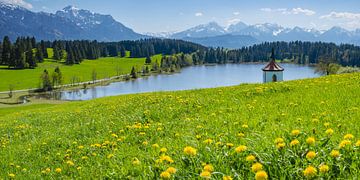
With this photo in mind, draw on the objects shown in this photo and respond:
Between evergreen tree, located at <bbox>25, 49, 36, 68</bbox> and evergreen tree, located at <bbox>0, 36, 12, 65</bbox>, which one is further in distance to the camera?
evergreen tree, located at <bbox>25, 49, 36, 68</bbox>

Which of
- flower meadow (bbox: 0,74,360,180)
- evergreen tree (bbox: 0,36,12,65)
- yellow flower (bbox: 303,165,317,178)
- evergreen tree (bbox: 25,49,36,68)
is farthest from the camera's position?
evergreen tree (bbox: 25,49,36,68)

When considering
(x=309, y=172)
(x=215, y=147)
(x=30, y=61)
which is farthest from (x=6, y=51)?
(x=309, y=172)

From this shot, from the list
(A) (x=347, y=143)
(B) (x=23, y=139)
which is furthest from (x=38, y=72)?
(A) (x=347, y=143)

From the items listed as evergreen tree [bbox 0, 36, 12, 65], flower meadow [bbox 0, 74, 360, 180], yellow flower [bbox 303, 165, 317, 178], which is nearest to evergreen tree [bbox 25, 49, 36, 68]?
evergreen tree [bbox 0, 36, 12, 65]

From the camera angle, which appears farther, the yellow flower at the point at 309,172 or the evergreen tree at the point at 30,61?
the evergreen tree at the point at 30,61

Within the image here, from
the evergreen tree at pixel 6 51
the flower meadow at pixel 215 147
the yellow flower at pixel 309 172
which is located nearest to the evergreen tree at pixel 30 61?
the evergreen tree at pixel 6 51

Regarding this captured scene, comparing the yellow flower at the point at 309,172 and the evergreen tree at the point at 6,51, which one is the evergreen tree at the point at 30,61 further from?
the yellow flower at the point at 309,172

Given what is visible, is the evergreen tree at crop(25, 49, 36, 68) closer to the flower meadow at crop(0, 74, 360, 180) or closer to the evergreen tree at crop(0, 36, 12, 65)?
the evergreen tree at crop(0, 36, 12, 65)

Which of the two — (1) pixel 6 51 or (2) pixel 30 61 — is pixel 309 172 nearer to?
(2) pixel 30 61

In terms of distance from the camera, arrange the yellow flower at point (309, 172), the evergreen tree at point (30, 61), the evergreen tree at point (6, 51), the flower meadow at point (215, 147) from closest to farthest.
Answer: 1. the yellow flower at point (309, 172)
2. the flower meadow at point (215, 147)
3. the evergreen tree at point (6, 51)
4. the evergreen tree at point (30, 61)

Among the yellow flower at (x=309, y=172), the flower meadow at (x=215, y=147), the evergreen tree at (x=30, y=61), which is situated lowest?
the flower meadow at (x=215, y=147)


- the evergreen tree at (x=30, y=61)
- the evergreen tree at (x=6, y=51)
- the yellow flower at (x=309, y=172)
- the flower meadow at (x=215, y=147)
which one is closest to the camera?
the yellow flower at (x=309, y=172)

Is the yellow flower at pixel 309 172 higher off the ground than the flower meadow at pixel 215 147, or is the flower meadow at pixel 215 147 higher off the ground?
the yellow flower at pixel 309 172

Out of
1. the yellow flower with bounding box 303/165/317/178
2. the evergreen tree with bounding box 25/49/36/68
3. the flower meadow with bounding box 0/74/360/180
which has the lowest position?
the flower meadow with bounding box 0/74/360/180
